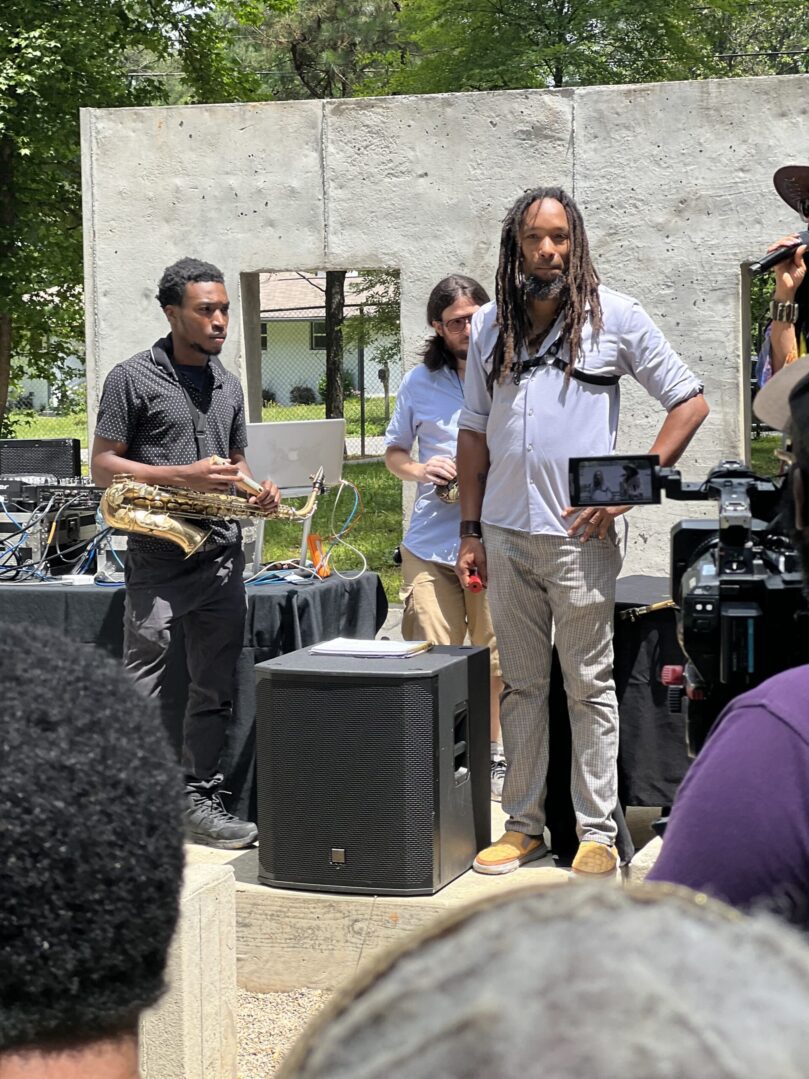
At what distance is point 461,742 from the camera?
183 inches

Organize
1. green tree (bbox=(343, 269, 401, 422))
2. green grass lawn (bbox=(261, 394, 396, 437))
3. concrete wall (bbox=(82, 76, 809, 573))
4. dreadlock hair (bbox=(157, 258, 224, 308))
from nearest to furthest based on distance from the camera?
dreadlock hair (bbox=(157, 258, 224, 308)) < concrete wall (bbox=(82, 76, 809, 573)) < green tree (bbox=(343, 269, 401, 422)) < green grass lawn (bbox=(261, 394, 396, 437))

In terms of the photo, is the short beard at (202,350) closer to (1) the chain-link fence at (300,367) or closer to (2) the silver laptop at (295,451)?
(2) the silver laptop at (295,451)

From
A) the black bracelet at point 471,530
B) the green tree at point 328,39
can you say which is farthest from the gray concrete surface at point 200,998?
the green tree at point 328,39

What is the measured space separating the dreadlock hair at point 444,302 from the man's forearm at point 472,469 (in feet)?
2.89

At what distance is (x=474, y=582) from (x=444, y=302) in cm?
131

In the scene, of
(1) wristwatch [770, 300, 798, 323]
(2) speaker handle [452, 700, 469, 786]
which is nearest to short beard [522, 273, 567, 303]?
(1) wristwatch [770, 300, 798, 323]

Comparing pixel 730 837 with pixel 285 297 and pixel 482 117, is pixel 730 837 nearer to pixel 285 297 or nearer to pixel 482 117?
pixel 482 117

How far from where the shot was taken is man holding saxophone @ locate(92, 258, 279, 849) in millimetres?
4953

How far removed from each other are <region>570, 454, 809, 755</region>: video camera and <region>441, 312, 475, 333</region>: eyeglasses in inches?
114

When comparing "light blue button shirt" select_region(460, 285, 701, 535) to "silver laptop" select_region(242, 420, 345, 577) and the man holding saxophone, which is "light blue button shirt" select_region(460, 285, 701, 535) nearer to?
the man holding saxophone

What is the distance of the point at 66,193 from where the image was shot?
55.8 feet

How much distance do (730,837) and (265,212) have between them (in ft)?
24.1

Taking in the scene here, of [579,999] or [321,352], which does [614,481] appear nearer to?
[579,999]

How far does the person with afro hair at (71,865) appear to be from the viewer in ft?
3.60
